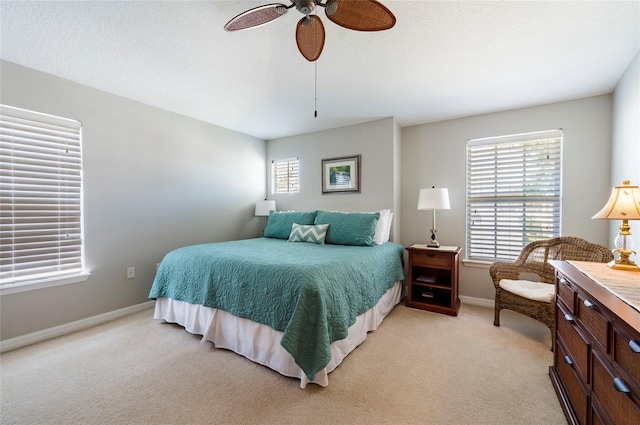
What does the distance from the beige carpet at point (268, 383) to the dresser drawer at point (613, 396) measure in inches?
20.9

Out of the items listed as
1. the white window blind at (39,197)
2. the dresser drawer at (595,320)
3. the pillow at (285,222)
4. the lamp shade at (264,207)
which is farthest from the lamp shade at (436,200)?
the white window blind at (39,197)

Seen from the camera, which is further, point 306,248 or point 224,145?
point 224,145

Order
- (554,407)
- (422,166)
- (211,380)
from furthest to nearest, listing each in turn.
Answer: (422,166), (211,380), (554,407)

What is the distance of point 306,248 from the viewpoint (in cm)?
274

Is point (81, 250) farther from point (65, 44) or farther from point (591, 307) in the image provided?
point (591, 307)

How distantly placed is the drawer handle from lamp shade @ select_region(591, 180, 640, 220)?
1.04 m

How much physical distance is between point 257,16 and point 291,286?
1606 mm

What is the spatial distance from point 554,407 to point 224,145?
172 inches

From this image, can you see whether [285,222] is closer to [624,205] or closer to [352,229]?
[352,229]

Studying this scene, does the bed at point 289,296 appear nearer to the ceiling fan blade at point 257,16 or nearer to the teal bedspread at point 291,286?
the teal bedspread at point 291,286

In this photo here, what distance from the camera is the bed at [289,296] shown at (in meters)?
1.68

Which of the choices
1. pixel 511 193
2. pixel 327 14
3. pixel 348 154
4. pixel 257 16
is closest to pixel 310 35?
pixel 327 14

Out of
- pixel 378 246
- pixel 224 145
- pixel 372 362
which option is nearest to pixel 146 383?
pixel 372 362

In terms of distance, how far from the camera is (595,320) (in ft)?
3.82
